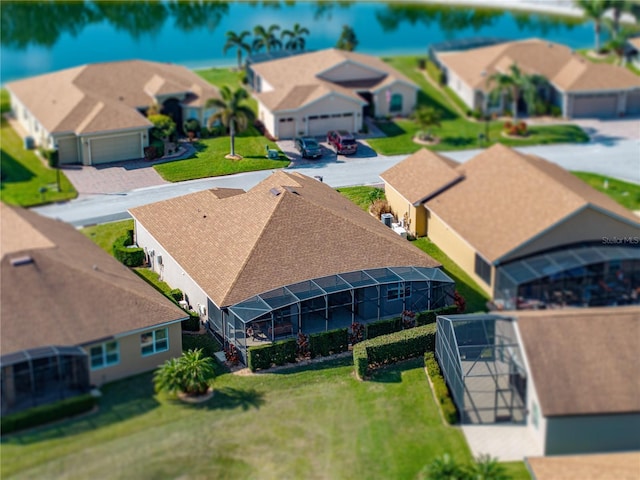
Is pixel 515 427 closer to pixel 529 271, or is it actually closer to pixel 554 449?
pixel 554 449

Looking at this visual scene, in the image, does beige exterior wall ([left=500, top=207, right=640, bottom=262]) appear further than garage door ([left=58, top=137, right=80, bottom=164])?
No

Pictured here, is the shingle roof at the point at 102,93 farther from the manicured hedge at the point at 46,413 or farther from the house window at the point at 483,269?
the manicured hedge at the point at 46,413

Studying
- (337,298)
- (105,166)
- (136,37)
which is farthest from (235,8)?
(337,298)

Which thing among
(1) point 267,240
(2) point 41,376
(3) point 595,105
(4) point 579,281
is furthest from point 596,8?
(2) point 41,376

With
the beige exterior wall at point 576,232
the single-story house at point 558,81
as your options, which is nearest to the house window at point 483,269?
the beige exterior wall at point 576,232

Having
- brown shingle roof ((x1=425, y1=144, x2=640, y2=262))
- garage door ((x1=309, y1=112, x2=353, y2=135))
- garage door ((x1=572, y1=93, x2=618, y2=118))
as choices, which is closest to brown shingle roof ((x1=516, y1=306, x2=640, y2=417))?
brown shingle roof ((x1=425, y1=144, x2=640, y2=262))

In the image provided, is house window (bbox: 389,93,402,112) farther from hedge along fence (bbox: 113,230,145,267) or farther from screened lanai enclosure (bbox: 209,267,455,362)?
screened lanai enclosure (bbox: 209,267,455,362)
